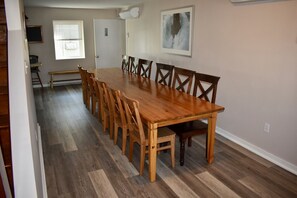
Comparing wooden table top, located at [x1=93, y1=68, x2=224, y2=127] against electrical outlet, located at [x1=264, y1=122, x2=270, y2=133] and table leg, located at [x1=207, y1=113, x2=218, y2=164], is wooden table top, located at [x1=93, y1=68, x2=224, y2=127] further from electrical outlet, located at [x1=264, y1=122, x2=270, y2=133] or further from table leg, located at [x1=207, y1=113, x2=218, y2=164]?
Result: electrical outlet, located at [x1=264, y1=122, x2=270, y2=133]

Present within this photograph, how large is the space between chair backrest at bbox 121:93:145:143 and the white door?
16.7ft

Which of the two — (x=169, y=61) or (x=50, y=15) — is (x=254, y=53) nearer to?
(x=169, y=61)

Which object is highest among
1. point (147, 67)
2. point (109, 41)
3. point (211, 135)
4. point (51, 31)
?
point (51, 31)

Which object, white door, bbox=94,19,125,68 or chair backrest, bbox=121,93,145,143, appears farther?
white door, bbox=94,19,125,68

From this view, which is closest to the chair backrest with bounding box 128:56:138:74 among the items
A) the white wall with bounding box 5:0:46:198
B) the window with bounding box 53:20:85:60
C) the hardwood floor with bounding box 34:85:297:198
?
the hardwood floor with bounding box 34:85:297:198

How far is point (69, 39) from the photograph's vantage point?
24.7ft

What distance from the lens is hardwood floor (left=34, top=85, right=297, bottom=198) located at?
8.28ft

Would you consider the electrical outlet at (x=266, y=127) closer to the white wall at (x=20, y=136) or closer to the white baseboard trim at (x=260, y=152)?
the white baseboard trim at (x=260, y=152)

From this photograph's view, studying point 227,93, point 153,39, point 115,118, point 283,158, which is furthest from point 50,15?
point 283,158

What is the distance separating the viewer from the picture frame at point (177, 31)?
4.43 metres

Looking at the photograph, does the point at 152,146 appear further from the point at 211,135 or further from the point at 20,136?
the point at 20,136

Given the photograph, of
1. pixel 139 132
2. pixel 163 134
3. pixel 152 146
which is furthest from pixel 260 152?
pixel 139 132

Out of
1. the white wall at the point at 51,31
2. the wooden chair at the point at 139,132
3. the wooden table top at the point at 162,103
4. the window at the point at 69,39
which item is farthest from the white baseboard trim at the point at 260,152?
the window at the point at 69,39

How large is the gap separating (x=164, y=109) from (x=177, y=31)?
8.15ft
